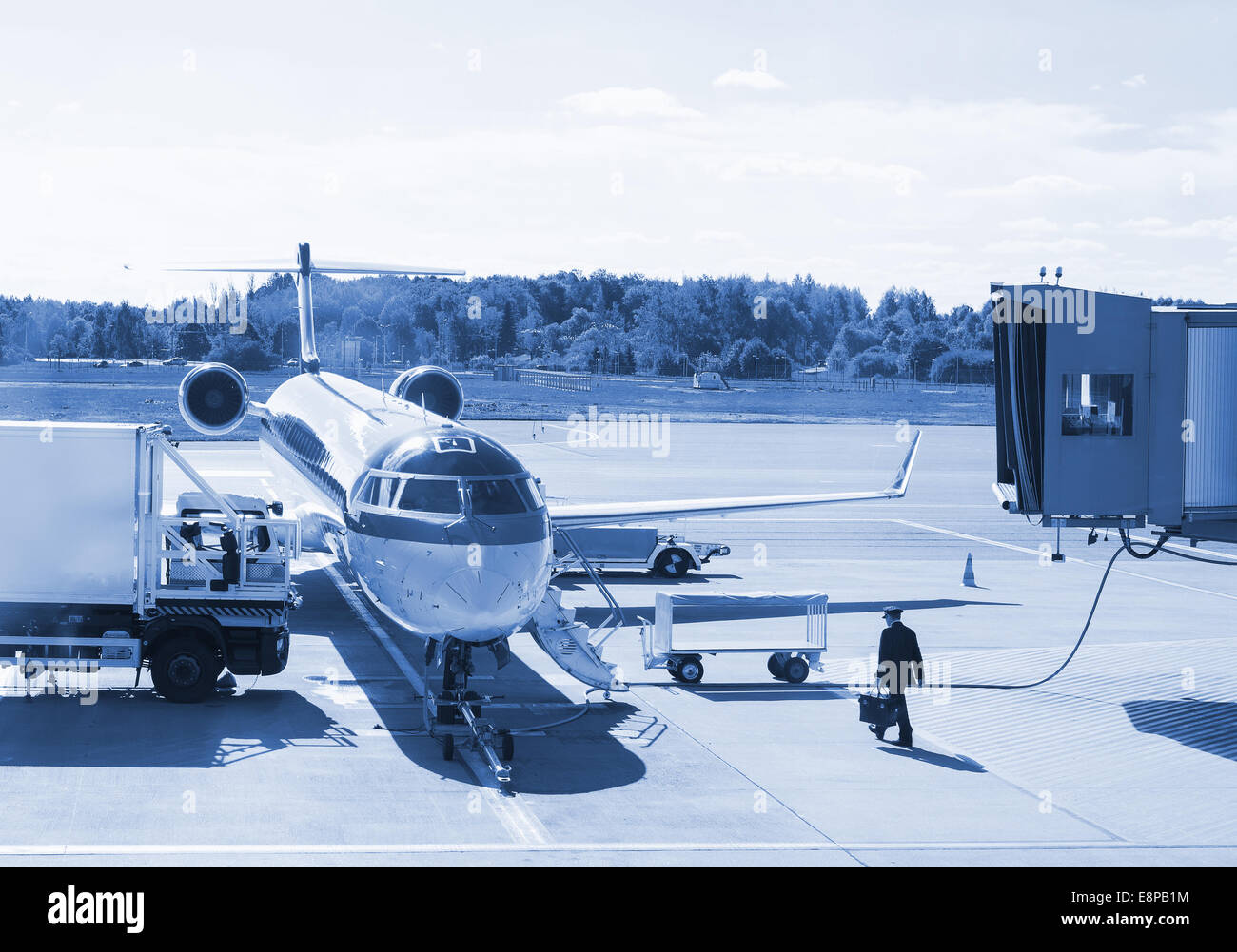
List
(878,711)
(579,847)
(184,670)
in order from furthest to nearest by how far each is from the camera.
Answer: (184,670) → (878,711) → (579,847)

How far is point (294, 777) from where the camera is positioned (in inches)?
615

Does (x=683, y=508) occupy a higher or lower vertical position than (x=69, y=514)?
lower

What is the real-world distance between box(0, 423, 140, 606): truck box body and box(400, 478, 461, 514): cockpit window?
409cm

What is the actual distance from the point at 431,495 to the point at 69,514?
17.6ft

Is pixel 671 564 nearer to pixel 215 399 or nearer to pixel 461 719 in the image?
pixel 215 399

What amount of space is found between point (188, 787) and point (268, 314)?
415 feet

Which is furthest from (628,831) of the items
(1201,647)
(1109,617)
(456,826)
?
(1109,617)

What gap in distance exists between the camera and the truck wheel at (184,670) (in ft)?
62.5

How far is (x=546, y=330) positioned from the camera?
513 feet

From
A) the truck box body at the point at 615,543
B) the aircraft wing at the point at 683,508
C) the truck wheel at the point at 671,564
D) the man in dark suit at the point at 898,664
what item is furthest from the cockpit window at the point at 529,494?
the truck wheel at the point at 671,564

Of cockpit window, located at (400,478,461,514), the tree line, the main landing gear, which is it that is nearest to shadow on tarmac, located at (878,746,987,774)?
the main landing gear

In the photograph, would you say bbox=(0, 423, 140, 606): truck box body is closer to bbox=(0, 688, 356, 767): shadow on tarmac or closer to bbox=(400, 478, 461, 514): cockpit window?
bbox=(0, 688, 356, 767): shadow on tarmac

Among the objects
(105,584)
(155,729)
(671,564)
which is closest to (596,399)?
(671,564)
